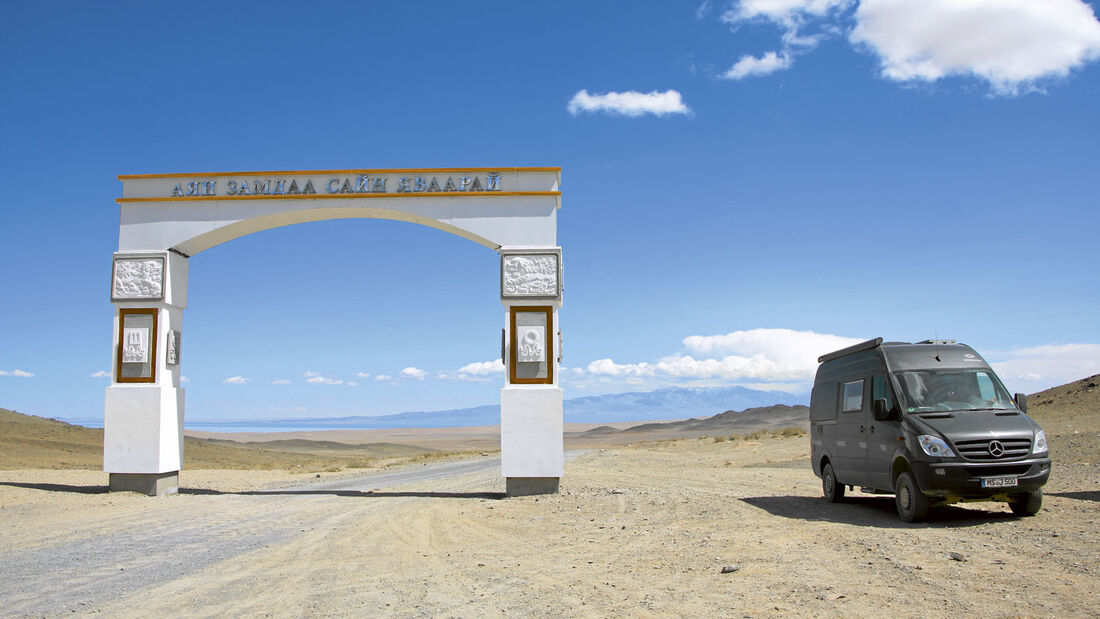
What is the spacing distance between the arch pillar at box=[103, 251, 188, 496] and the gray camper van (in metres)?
13.6

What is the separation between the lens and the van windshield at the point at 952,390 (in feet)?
38.5

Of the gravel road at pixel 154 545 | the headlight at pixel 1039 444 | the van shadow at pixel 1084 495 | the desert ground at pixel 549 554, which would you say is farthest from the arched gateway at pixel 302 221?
the van shadow at pixel 1084 495

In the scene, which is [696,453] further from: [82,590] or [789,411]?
[789,411]

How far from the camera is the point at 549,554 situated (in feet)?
32.4

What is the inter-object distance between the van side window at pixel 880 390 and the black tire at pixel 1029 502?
201 centimetres

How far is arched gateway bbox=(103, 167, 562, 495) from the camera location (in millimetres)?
16125

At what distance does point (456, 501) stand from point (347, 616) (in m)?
9.30

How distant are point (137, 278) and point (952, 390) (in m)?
15.9

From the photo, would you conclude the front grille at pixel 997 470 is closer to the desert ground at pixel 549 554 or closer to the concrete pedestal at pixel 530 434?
the desert ground at pixel 549 554

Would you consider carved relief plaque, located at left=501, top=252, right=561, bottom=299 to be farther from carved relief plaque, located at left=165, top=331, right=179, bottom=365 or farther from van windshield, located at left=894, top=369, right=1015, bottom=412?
carved relief plaque, located at left=165, top=331, right=179, bottom=365

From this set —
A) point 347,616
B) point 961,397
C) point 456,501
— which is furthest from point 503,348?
point 347,616

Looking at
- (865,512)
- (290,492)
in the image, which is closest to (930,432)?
(865,512)

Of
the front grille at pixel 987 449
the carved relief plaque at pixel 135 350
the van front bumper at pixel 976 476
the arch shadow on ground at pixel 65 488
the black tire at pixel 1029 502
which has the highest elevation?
the carved relief plaque at pixel 135 350

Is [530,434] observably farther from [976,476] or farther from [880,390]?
[976,476]
